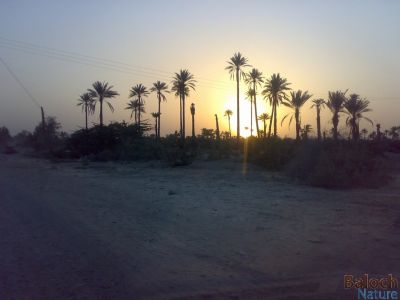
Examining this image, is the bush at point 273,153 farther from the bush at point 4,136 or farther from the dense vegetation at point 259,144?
the bush at point 4,136

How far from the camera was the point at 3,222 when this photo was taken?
14562 millimetres

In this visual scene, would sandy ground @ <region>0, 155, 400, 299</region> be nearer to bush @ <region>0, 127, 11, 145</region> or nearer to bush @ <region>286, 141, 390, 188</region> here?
bush @ <region>286, 141, 390, 188</region>

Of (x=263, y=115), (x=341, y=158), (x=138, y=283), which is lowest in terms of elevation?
(x=138, y=283)

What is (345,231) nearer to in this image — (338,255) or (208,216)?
(338,255)

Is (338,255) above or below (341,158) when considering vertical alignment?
below

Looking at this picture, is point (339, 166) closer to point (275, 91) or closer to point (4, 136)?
point (275, 91)

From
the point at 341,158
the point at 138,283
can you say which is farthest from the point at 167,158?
the point at 138,283

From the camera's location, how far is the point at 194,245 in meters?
11.4

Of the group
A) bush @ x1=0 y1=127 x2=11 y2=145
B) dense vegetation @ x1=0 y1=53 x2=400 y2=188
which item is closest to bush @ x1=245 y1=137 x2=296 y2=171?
dense vegetation @ x1=0 y1=53 x2=400 y2=188

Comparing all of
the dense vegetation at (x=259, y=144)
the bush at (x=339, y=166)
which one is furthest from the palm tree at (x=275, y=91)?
the bush at (x=339, y=166)

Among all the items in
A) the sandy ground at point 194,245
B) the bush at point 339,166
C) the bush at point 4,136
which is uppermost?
the bush at point 4,136

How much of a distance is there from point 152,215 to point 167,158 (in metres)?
28.1

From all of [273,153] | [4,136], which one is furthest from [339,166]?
[4,136]

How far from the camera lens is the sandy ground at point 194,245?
27.3 ft
